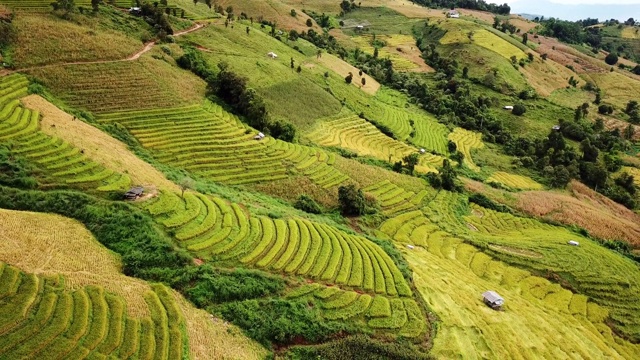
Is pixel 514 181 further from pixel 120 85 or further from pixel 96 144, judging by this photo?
pixel 96 144

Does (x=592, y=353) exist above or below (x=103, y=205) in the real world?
below

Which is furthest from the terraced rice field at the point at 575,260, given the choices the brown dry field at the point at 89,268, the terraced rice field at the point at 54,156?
the terraced rice field at the point at 54,156

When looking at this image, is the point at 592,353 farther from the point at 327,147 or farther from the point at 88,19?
the point at 88,19

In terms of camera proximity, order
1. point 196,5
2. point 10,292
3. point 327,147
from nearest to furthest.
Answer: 1. point 10,292
2. point 327,147
3. point 196,5

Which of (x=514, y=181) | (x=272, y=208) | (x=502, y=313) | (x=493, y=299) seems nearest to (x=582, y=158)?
(x=514, y=181)

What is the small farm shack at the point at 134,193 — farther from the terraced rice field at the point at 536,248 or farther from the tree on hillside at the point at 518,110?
the tree on hillside at the point at 518,110

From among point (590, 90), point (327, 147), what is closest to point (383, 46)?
point (590, 90)
